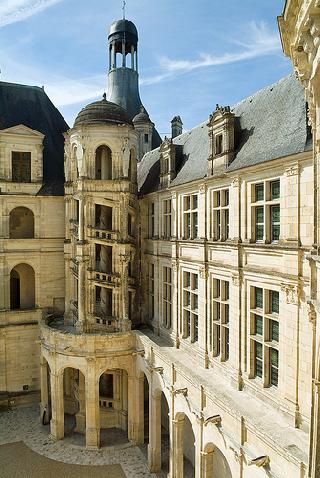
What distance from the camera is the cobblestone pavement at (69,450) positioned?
16891 mm

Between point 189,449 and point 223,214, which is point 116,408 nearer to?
point 189,449

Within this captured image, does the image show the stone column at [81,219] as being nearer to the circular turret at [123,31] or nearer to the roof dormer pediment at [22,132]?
the roof dormer pediment at [22,132]

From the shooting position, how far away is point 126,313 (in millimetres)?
19266

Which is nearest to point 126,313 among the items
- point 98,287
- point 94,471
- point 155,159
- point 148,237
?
point 98,287

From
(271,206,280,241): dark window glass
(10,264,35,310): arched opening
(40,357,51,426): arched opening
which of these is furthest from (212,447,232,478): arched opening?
(10,264,35,310): arched opening

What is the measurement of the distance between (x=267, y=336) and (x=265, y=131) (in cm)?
643

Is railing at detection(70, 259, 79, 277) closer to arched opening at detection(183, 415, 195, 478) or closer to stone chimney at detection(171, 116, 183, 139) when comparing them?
arched opening at detection(183, 415, 195, 478)

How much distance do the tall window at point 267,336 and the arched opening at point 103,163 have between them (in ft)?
35.6

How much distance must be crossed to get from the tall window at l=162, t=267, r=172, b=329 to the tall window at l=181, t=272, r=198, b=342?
1523 millimetres

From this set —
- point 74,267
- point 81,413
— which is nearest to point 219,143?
point 74,267

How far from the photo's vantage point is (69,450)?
18000 millimetres

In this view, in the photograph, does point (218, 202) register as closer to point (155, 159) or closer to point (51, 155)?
point (155, 159)

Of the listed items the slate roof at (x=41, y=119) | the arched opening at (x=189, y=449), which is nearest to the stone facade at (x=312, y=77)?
the arched opening at (x=189, y=449)

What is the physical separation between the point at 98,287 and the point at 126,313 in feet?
7.53
